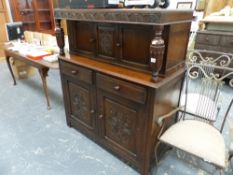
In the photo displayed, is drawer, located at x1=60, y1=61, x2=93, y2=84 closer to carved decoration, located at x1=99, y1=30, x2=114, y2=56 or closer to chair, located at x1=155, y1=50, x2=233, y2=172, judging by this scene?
carved decoration, located at x1=99, y1=30, x2=114, y2=56

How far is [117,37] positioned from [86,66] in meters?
0.37

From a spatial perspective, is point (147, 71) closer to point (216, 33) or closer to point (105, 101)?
point (105, 101)

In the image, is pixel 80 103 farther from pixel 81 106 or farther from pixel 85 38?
pixel 85 38

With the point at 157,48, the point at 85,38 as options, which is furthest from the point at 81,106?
the point at 157,48

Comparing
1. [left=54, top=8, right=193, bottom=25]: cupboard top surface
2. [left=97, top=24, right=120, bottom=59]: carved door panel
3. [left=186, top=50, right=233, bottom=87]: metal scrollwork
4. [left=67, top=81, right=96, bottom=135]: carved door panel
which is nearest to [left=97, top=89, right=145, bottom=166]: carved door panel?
[left=67, top=81, right=96, bottom=135]: carved door panel

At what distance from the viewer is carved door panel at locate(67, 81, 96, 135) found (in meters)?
1.69

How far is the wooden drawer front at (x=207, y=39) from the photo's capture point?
117 inches

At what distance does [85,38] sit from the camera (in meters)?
1.69

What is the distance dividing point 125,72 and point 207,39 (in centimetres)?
240

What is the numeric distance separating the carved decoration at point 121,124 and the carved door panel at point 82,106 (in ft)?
0.73

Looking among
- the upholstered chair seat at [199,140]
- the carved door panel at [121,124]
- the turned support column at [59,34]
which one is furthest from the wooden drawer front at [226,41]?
the turned support column at [59,34]

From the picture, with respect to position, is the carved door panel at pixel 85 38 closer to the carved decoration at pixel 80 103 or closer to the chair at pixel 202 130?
the carved decoration at pixel 80 103

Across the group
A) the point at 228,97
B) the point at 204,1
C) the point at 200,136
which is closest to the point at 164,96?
the point at 200,136

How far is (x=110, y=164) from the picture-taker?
→ 65.5 inches
